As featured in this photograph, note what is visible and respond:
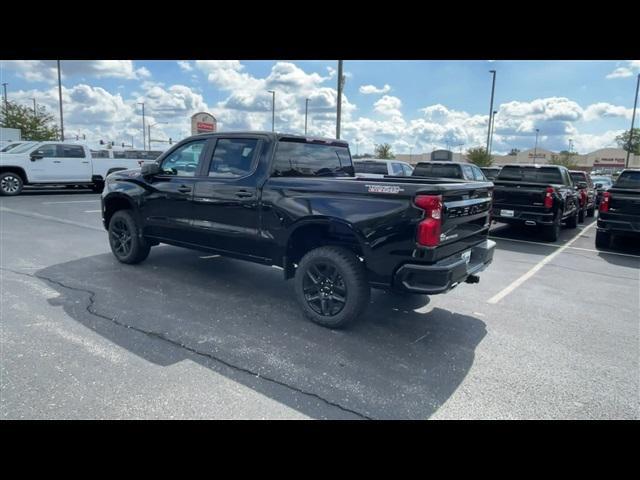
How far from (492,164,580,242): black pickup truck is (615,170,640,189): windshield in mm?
1182

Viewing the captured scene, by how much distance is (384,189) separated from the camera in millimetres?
3861

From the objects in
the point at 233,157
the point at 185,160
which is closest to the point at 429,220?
the point at 233,157

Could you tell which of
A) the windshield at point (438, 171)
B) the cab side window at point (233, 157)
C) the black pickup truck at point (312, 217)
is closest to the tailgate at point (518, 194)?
the windshield at point (438, 171)

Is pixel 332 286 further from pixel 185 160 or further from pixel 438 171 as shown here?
pixel 438 171

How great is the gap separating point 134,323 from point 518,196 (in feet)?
29.0

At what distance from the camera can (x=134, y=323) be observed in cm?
424

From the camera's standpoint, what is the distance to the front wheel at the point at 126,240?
6.20 metres

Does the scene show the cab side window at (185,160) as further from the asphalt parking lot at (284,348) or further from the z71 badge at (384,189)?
the z71 badge at (384,189)

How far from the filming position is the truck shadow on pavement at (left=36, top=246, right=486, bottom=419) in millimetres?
3114

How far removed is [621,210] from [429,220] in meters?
7.54

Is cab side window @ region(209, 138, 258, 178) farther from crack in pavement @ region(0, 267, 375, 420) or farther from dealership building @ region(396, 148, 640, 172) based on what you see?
dealership building @ region(396, 148, 640, 172)

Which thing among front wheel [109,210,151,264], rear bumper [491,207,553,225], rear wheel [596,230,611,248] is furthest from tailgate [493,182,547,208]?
front wheel [109,210,151,264]
